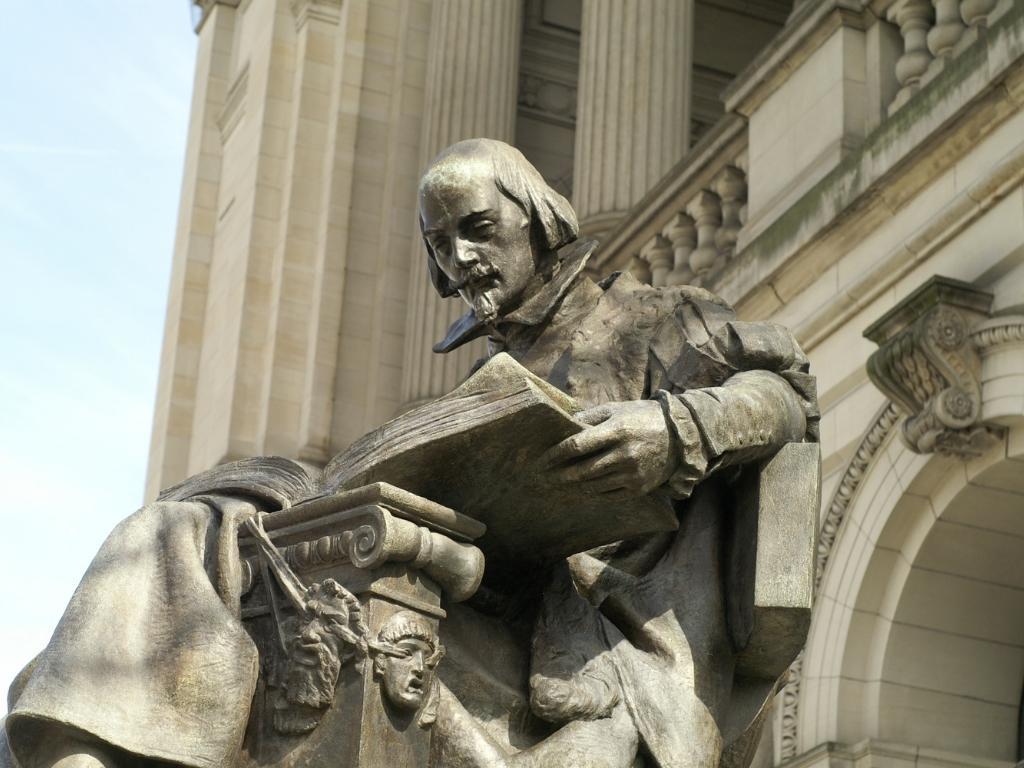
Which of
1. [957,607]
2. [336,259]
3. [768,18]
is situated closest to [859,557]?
[957,607]

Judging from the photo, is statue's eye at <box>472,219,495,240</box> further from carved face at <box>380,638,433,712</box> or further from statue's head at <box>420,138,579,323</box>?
carved face at <box>380,638,433,712</box>

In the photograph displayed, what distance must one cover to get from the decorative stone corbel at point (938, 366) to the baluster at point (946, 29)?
4.87ft

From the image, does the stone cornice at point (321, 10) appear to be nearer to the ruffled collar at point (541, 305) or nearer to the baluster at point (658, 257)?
the baluster at point (658, 257)

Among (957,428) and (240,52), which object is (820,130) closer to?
(957,428)

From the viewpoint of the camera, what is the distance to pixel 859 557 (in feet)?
30.9

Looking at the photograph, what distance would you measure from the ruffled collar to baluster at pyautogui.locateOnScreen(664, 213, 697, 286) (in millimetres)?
8048

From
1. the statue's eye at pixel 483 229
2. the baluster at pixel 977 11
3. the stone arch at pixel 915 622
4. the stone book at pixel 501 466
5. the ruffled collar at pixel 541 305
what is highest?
the baluster at pixel 977 11

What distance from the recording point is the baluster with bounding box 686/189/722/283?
11.6 m

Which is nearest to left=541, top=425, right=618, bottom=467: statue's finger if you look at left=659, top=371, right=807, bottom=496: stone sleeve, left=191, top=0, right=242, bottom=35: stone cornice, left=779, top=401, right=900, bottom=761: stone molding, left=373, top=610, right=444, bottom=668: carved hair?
left=659, top=371, right=807, bottom=496: stone sleeve

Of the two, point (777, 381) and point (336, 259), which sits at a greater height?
point (336, 259)

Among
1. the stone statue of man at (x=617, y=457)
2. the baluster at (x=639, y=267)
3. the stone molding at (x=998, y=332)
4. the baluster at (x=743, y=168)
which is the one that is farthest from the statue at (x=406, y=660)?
the baluster at (x=639, y=267)

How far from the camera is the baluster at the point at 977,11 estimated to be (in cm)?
926

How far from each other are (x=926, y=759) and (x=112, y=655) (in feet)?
22.2

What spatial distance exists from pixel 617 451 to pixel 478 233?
67 centimetres
